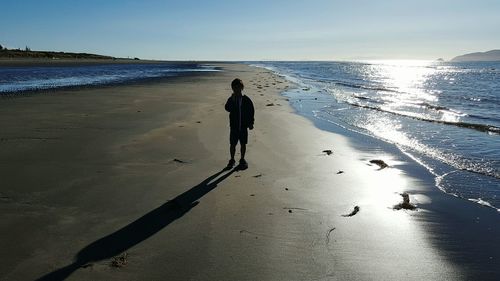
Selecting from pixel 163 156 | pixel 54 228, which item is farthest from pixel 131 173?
pixel 54 228

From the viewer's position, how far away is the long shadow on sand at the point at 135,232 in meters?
4.63

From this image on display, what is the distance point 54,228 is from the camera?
5.50 metres

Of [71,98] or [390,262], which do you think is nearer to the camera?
[390,262]

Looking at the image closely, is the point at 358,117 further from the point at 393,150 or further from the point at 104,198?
the point at 104,198

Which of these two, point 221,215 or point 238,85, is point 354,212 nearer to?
point 221,215

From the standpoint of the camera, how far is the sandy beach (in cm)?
469

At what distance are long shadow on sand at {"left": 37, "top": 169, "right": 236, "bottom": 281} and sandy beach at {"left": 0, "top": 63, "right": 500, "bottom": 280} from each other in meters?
0.02

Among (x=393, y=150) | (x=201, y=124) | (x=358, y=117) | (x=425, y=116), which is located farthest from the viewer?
(x=425, y=116)

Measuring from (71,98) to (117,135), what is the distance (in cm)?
1034

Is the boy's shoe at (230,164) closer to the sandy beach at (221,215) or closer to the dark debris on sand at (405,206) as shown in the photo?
the sandy beach at (221,215)

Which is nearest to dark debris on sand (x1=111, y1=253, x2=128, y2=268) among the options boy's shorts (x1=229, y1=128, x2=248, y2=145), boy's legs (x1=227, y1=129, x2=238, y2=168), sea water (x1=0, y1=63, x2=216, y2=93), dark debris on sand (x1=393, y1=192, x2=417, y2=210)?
dark debris on sand (x1=393, y1=192, x2=417, y2=210)

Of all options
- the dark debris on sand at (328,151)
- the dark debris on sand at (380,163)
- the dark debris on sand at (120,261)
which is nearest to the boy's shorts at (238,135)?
the dark debris on sand at (328,151)

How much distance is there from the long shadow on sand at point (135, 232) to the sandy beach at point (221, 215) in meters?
0.02

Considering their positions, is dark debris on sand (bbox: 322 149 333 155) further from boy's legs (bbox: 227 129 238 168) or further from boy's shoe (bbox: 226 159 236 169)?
boy's shoe (bbox: 226 159 236 169)
